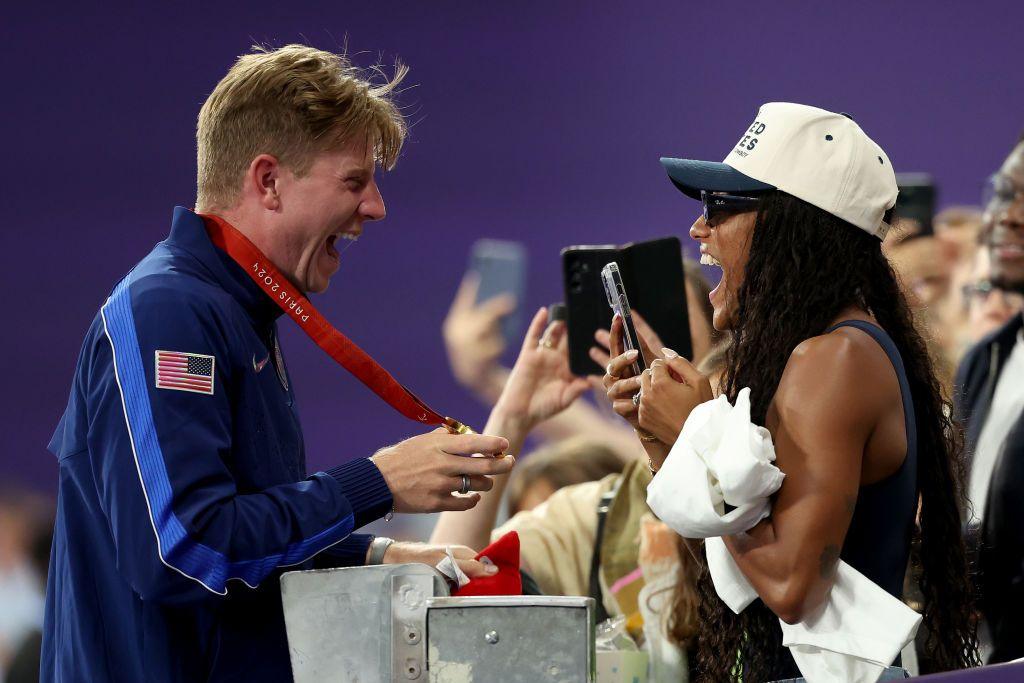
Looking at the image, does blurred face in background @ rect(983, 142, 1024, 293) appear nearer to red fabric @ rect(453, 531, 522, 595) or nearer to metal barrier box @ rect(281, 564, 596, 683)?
red fabric @ rect(453, 531, 522, 595)

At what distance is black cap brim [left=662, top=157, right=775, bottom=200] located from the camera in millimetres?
1876

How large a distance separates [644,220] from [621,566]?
2.20 metres

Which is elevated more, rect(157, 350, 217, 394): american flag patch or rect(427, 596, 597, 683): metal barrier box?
rect(157, 350, 217, 394): american flag patch

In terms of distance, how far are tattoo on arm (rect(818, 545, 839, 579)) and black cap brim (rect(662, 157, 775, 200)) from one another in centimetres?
55

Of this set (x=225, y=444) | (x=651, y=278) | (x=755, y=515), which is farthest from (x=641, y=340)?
(x=225, y=444)

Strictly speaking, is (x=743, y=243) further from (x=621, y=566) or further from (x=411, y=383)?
(x=411, y=383)

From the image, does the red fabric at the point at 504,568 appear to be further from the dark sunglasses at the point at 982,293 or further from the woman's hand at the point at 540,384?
the dark sunglasses at the point at 982,293

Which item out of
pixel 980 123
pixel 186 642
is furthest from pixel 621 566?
pixel 980 123

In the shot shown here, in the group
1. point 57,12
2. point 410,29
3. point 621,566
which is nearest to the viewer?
point 621,566

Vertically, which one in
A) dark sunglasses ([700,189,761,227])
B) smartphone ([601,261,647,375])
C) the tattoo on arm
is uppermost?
dark sunglasses ([700,189,761,227])

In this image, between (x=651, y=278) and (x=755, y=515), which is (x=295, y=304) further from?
(x=651, y=278)

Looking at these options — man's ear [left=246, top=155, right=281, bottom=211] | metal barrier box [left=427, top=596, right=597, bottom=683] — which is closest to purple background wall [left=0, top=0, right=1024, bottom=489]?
man's ear [left=246, top=155, right=281, bottom=211]

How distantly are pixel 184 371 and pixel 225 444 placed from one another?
114mm

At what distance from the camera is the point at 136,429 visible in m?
1.66
